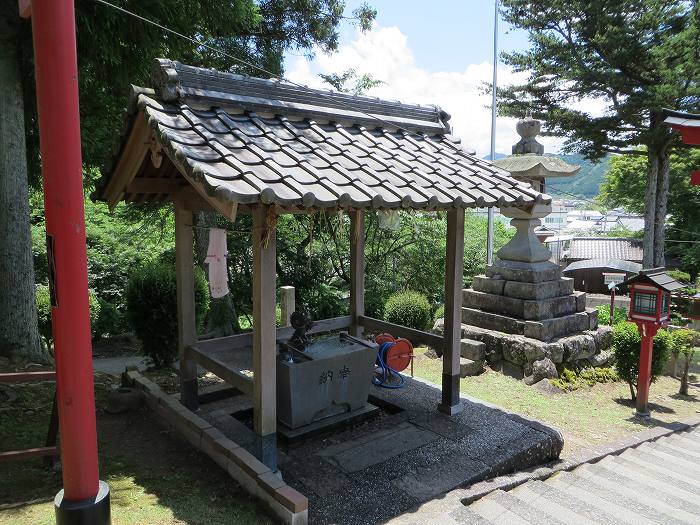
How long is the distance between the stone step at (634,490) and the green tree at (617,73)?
14546 millimetres

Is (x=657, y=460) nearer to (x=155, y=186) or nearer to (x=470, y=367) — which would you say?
(x=470, y=367)

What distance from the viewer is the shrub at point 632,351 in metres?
7.37

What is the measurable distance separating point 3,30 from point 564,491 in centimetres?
793

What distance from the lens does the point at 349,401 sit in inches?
207

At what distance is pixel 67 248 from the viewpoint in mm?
2408

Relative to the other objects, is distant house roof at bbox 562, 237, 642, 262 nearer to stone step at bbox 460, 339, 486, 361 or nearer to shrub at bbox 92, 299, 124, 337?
stone step at bbox 460, 339, 486, 361

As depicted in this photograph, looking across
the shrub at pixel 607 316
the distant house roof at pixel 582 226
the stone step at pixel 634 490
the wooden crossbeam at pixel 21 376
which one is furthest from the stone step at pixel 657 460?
the distant house roof at pixel 582 226

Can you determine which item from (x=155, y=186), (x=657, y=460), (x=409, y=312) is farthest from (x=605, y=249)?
(x=155, y=186)

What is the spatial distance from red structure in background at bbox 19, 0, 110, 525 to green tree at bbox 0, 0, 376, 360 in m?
3.19

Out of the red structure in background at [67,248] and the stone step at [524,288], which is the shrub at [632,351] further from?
the red structure in background at [67,248]

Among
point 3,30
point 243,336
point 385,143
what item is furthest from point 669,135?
point 3,30

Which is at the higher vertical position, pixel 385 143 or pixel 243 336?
pixel 385 143

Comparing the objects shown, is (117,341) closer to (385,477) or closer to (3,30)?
(3,30)

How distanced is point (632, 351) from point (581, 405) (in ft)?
4.00
